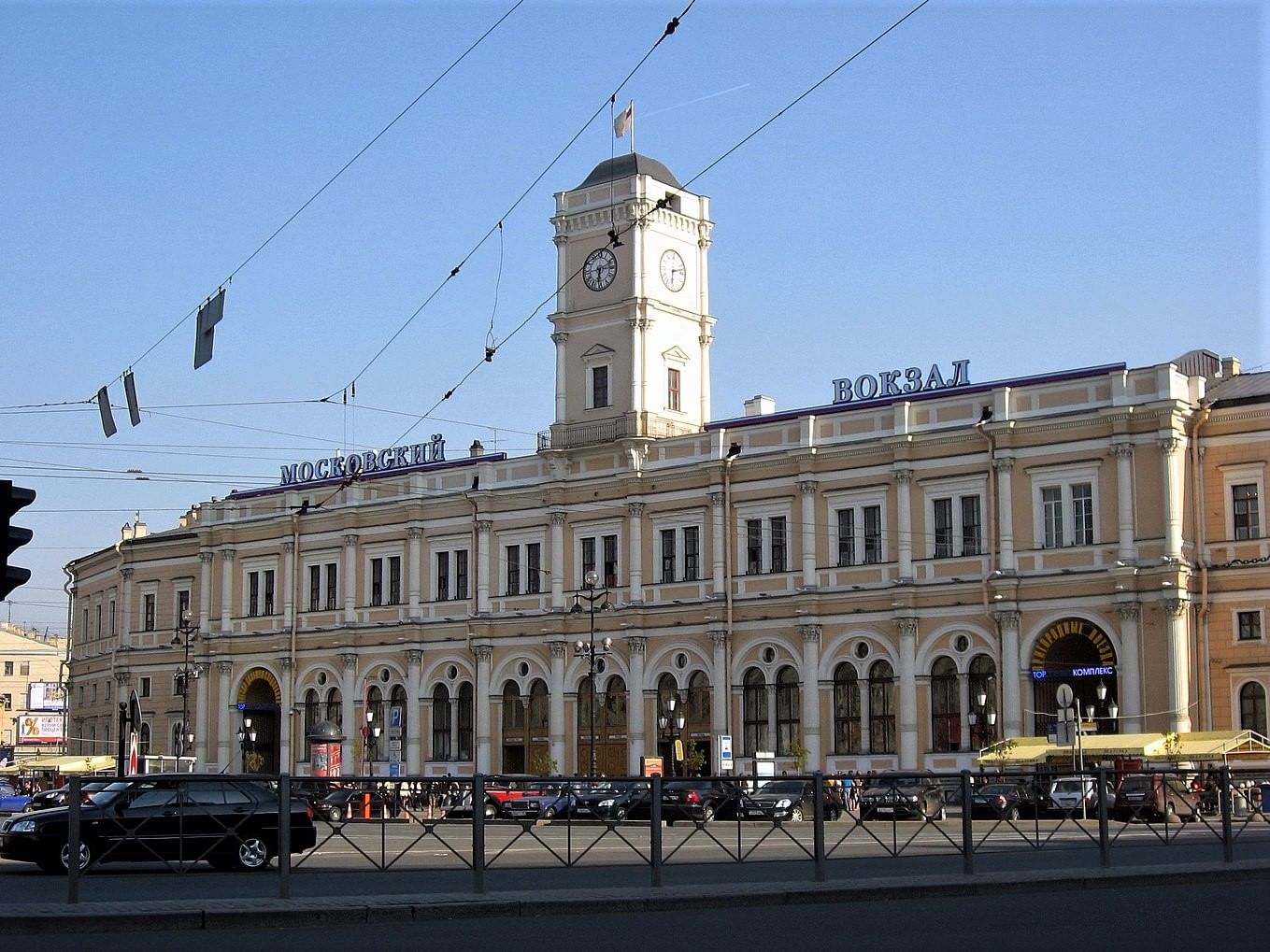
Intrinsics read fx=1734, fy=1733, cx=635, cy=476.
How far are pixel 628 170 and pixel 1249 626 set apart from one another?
2893 cm

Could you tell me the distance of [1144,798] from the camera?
23.1 m

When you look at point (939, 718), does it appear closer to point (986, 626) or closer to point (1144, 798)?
point (986, 626)

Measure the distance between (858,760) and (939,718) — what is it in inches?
127

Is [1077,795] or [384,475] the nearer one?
[1077,795]

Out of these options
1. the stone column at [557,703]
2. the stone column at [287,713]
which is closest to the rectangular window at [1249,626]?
the stone column at [557,703]

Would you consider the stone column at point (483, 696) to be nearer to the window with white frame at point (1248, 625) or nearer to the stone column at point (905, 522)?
the stone column at point (905, 522)

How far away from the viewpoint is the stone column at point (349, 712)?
72.7 meters

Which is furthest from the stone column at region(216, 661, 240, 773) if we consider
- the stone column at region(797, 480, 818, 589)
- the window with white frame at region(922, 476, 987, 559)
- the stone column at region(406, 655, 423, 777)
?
the window with white frame at region(922, 476, 987, 559)

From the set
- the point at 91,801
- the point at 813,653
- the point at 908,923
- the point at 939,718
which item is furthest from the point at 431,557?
the point at 908,923

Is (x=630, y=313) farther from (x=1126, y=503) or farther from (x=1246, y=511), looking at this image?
(x=1246, y=511)

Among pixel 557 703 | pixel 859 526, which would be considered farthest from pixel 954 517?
pixel 557 703

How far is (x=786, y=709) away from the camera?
205 feet

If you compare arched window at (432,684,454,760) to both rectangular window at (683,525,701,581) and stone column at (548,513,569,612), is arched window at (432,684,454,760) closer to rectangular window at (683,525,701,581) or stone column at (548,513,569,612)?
stone column at (548,513,569,612)

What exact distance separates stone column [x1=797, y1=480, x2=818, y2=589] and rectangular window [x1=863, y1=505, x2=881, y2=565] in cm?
195
